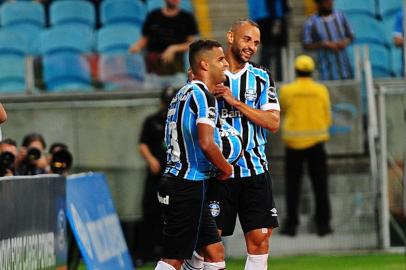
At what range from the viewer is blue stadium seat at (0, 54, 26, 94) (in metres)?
15.8

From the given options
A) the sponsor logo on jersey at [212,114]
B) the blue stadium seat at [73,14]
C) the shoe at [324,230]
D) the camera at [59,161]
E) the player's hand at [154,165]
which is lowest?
the shoe at [324,230]

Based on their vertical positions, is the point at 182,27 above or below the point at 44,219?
above

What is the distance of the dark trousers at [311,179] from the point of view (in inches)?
628

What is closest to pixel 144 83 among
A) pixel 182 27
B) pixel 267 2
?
pixel 182 27

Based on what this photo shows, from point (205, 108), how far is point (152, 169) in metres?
6.47

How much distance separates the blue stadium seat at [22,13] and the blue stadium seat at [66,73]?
4250 millimetres

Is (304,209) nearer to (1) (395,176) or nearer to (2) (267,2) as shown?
(1) (395,176)

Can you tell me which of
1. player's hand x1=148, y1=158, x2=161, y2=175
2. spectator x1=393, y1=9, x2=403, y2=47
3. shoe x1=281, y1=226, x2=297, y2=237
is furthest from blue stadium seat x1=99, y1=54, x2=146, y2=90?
spectator x1=393, y1=9, x2=403, y2=47

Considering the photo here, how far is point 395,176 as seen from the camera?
1645 centimetres

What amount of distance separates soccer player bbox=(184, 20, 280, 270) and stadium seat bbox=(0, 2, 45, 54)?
10733 mm

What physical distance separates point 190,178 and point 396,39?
9.19 metres

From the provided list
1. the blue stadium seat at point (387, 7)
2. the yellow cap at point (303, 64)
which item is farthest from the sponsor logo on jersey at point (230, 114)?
the blue stadium seat at point (387, 7)

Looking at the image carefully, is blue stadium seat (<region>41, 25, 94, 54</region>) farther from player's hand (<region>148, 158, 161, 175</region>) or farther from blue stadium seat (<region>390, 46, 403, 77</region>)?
blue stadium seat (<region>390, 46, 403, 77</region>)

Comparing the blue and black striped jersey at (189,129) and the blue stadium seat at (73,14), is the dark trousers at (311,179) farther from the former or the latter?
the blue and black striped jersey at (189,129)
